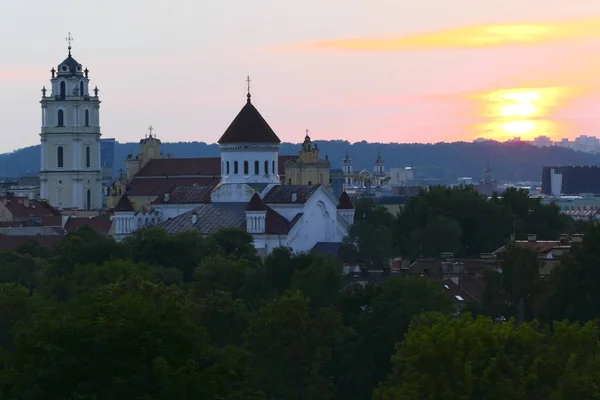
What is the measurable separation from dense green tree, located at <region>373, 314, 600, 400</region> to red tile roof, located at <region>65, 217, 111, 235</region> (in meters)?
86.1

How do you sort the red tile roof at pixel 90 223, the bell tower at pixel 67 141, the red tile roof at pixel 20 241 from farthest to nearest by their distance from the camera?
the bell tower at pixel 67 141
the red tile roof at pixel 90 223
the red tile roof at pixel 20 241

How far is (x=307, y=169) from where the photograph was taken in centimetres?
14762

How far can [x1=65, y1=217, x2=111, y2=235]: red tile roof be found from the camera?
134m

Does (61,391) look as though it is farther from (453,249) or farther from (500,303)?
(453,249)

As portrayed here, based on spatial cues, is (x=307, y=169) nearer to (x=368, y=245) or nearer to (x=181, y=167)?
(x=181, y=167)

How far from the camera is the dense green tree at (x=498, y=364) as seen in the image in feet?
141

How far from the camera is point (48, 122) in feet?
549

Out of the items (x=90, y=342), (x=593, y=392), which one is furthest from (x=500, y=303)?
(x=90, y=342)

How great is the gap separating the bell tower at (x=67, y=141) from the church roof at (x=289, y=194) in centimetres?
5709

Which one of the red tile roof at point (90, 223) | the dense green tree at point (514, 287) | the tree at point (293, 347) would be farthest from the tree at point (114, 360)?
the red tile roof at point (90, 223)

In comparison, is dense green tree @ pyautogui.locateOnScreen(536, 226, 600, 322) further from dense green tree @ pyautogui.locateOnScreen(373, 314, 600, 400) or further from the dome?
the dome

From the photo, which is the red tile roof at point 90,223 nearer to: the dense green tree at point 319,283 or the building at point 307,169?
the building at point 307,169

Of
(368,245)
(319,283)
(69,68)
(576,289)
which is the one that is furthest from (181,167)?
(576,289)

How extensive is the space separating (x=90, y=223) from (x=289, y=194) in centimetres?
2889
